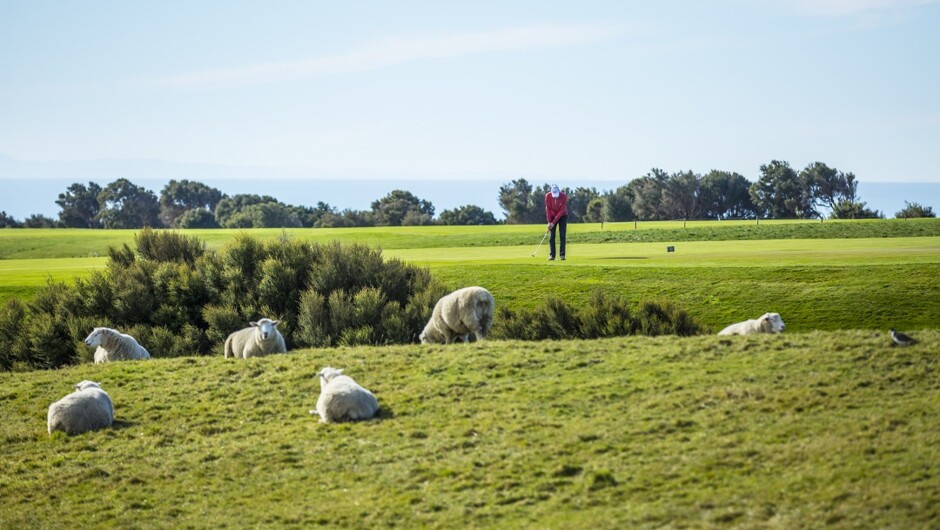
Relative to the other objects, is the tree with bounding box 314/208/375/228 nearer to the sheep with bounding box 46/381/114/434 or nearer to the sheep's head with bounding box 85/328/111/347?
the sheep's head with bounding box 85/328/111/347

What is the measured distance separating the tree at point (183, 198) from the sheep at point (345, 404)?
378 feet

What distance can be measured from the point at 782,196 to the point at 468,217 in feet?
88.9

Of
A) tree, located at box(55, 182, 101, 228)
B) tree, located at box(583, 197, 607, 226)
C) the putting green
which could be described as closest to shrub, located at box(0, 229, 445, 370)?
the putting green

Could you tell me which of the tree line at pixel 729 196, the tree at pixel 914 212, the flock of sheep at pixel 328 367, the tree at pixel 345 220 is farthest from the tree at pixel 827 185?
the flock of sheep at pixel 328 367

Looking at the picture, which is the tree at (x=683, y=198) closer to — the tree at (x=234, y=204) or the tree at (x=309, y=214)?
the tree at (x=309, y=214)

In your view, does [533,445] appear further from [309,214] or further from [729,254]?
[309,214]

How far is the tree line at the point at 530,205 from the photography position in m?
91.1

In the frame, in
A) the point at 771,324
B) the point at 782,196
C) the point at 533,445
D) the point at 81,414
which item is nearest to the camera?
the point at 533,445

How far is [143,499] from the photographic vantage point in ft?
46.6

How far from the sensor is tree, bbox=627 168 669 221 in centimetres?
9244

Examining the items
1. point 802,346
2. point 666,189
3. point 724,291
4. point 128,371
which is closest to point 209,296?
point 128,371

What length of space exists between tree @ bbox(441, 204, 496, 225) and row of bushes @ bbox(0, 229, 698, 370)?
6313cm

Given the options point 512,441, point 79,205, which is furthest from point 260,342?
point 79,205

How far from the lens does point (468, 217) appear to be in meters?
98.2
